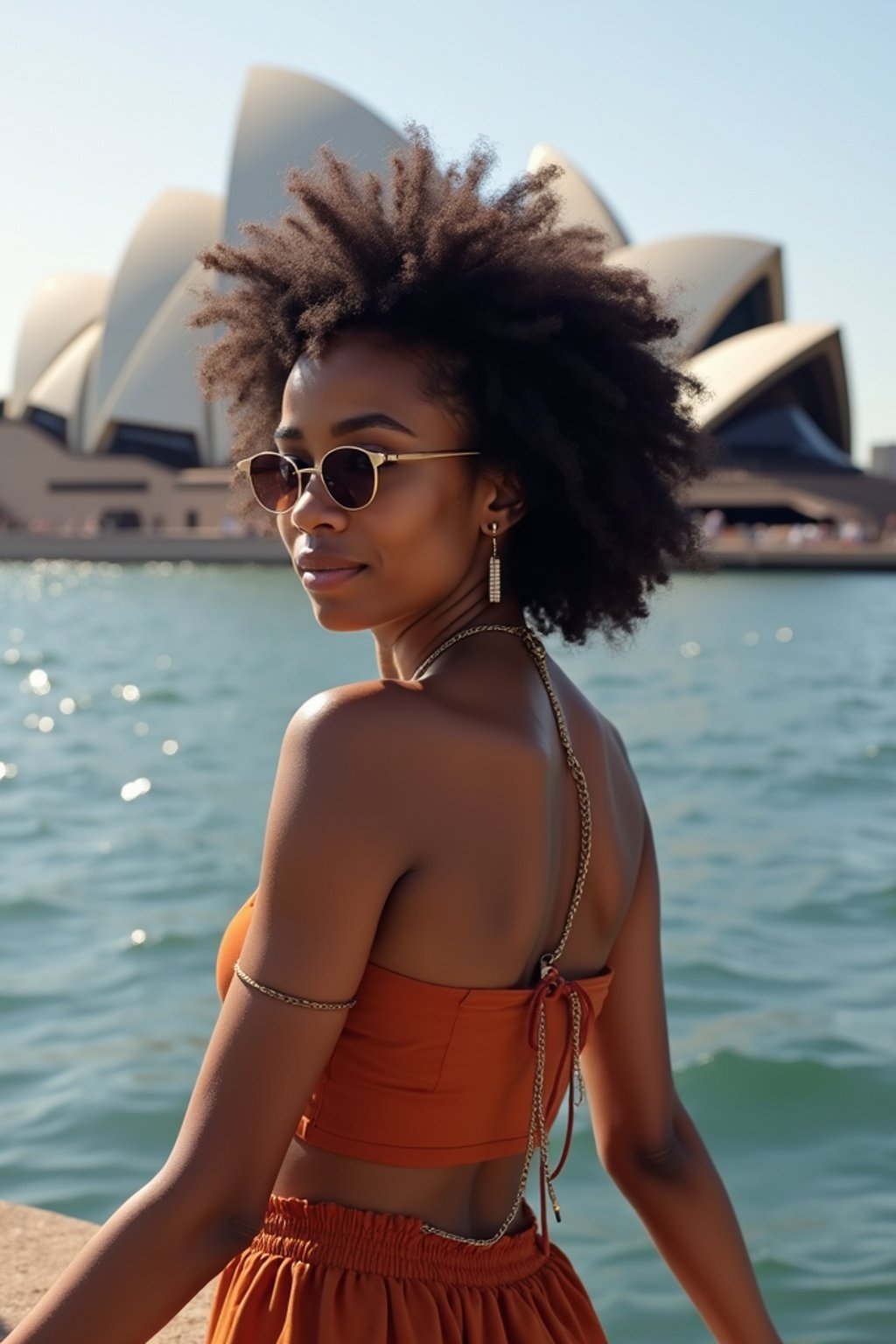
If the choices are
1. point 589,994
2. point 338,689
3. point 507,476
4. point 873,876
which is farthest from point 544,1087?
point 873,876

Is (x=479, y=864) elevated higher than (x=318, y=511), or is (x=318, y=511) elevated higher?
(x=318, y=511)

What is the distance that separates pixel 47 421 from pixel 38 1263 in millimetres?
45533

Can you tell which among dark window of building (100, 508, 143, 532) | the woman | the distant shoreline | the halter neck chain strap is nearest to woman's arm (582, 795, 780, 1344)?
the woman

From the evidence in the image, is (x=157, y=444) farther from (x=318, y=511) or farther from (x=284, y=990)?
(x=284, y=990)

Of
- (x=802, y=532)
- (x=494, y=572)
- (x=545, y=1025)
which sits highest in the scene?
(x=494, y=572)

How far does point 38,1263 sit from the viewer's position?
186cm

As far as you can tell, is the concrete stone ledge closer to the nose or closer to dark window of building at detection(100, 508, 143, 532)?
the nose

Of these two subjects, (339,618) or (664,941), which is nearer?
(339,618)

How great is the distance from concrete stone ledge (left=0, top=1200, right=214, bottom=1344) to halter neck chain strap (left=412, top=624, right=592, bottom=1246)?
25.7 inches

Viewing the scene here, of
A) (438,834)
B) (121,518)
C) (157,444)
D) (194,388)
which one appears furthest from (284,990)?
(157,444)

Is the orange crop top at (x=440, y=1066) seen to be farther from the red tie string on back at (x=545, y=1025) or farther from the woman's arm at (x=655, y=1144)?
the woman's arm at (x=655, y=1144)

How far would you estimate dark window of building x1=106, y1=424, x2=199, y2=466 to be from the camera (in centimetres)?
4238

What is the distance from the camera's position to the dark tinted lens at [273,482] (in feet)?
4.03

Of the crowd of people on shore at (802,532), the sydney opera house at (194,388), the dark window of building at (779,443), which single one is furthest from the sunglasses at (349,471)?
the dark window of building at (779,443)
